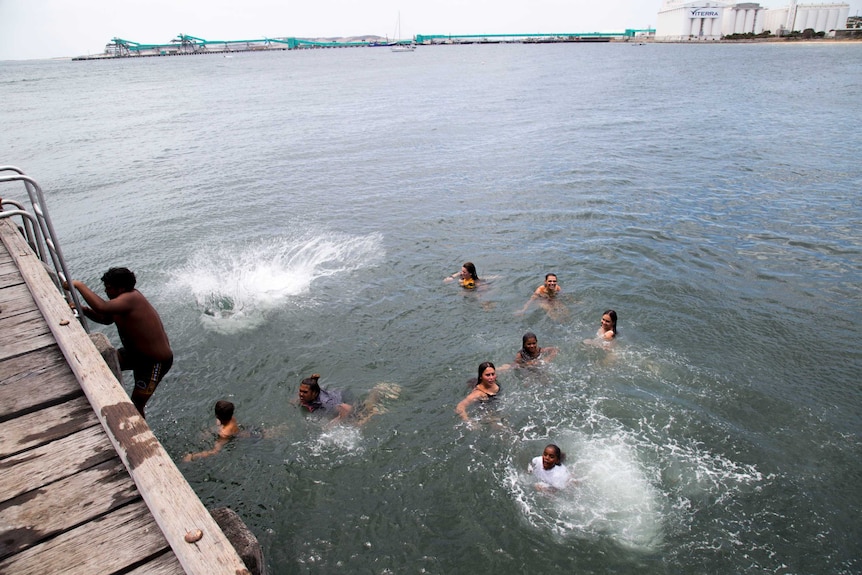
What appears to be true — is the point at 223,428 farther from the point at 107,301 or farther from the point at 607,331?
the point at 607,331

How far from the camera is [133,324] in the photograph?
637 cm

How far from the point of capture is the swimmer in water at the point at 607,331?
11.3m

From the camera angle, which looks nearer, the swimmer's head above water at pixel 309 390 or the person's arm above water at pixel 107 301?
the person's arm above water at pixel 107 301

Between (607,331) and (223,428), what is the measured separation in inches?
307

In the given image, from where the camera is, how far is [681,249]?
15922 mm

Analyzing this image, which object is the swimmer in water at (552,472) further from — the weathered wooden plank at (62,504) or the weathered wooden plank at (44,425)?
the weathered wooden plank at (44,425)

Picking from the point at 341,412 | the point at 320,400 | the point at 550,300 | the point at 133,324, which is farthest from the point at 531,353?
the point at 133,324

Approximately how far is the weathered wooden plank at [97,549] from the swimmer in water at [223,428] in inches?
218

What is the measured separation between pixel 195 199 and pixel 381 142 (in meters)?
13.8

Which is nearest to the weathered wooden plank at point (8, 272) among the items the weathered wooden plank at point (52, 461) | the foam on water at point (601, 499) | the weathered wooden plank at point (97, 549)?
the weathered wooden plank at point (52, 461)

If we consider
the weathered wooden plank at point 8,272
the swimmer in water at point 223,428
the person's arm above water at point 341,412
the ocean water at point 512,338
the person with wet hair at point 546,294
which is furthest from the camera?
the person with wet hair at point 546,294

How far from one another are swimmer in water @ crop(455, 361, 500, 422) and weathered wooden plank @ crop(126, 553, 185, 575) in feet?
21.8

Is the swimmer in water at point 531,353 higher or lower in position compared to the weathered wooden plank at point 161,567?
lower

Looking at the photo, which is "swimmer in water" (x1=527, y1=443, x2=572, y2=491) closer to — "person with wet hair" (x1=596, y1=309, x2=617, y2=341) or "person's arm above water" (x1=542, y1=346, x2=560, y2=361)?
"person's arm above water" (x1=542, y1=346, x2=560, y2=361)
